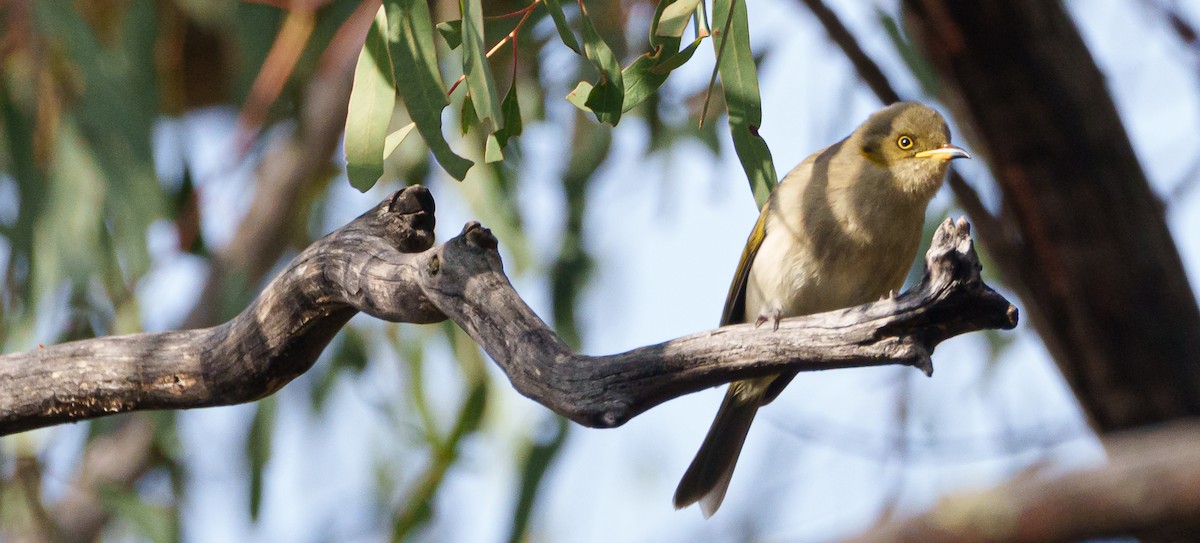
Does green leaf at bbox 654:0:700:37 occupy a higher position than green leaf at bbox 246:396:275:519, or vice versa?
green leaf at bbox 654:0:700:37

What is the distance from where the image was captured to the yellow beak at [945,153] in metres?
3.04

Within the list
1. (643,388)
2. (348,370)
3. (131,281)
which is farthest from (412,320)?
(348,370)

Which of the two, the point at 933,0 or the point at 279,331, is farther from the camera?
the point at 933,0

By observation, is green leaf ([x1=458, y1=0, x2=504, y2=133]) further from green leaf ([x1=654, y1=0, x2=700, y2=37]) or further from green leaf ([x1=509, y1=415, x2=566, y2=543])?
green leaf ([x1=509, y1=415, x2=566, y2=543])

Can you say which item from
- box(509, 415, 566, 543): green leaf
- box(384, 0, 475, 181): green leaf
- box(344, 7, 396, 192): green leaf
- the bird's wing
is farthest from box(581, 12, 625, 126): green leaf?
box(509, 415, 566, 543): green leaf

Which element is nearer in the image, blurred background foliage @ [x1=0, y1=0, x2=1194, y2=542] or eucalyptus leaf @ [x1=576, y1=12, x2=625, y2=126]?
eucalyptus leaf @ [x1=576, y1=12, x2=625, y2=126]

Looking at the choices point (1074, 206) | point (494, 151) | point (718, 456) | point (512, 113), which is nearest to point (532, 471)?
point (718, 456)

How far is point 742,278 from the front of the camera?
3373mm

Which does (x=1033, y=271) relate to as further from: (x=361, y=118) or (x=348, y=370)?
(x=348, y=370)

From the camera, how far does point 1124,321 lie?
3631mm

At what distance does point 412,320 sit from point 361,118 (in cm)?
37

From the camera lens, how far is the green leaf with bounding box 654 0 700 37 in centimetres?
215

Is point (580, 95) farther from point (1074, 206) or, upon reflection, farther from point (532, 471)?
point (532, 471)

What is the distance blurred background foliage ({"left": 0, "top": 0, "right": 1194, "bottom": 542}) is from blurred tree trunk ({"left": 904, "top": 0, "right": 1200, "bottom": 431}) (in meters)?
0.69
